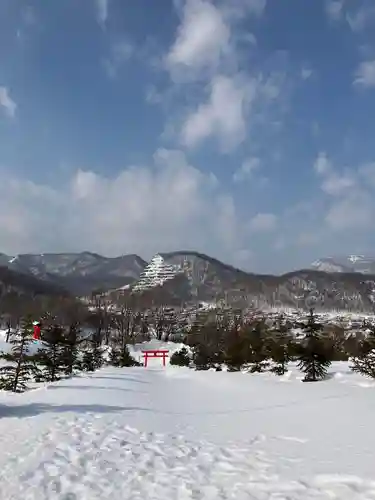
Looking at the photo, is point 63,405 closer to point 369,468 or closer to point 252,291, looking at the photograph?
point 369,468

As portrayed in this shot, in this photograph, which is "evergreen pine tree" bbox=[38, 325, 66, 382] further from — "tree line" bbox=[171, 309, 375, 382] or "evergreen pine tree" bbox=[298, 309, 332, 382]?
"evergreen pine tree" bbox=[298, 309, 332, 382]

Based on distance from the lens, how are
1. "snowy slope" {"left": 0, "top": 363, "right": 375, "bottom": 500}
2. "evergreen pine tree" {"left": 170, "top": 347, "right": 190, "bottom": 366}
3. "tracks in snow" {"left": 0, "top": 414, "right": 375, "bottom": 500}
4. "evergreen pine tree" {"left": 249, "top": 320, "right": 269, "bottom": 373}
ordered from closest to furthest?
"tracks in snow" {"left": 0, "top": 414, "right": 375, "bottom": 500} < "snowy slope" {"left": 0, "top": 363, "right": 375, "bottom": 500} < "evergreen pine tree" {"left": 249, "top": 320, "right": 269, "bottom": 373} < "evergreen pine tree" {"left": 170, "top": 347, "right": 190, "bottom": 366}

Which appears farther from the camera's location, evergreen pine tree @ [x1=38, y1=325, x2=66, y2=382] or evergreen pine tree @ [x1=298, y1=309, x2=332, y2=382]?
evergreen pine tree @ [x1=38, y1=325, x2=66, y2=382]

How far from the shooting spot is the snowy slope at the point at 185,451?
494cm

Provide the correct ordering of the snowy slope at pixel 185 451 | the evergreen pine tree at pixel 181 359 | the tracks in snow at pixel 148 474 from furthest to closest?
1. the evergreen pine tree at pixel 181 359
2. the snowy slope at pixel 185 451
3. the tracks in snow at pixel 148 474

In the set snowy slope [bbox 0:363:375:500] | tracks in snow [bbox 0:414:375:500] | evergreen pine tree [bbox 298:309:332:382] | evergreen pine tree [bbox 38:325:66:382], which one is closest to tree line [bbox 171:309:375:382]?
evergreen pine tree [bbox 298:309:332:382]

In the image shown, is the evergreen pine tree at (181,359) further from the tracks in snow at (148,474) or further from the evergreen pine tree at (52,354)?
the tracks in snow at (148,474)

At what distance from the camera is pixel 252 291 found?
179750mm

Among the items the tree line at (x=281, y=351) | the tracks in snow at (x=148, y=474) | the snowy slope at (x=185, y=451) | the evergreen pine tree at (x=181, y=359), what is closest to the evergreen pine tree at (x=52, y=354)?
the snowy slope at (x=185, y=451)

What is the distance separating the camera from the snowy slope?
4.94 metres

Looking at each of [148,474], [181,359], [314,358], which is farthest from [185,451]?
[181,359]

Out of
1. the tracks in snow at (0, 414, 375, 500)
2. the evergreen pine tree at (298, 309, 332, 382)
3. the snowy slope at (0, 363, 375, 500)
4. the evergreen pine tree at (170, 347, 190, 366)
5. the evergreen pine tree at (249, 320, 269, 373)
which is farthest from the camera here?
the evergreen pine tree at (170, 347, 190, 366)

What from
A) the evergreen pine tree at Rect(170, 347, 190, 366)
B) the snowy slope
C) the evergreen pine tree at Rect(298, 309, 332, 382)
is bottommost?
the evergreen pine tree at Rect(170, 347, 190, 366)

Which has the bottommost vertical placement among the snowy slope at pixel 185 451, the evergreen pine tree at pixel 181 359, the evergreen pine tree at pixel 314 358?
the evergreen pine tree at pixel 181 359
